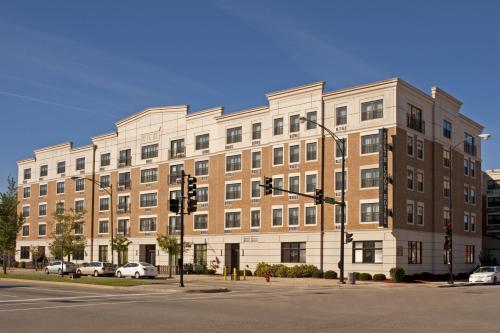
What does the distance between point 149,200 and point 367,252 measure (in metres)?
31.5

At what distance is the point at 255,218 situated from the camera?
6775 cm

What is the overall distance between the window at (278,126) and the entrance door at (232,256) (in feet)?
42.4

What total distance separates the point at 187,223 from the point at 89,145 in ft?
74.6

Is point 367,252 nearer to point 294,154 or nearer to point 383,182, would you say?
point 383,182

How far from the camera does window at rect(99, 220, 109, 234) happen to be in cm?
8538

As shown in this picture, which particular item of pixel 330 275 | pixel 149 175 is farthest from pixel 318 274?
pixel 149 175

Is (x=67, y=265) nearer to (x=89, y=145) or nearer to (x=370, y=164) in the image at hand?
(x=89, y=145)

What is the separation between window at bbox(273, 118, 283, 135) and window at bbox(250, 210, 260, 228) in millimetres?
8369

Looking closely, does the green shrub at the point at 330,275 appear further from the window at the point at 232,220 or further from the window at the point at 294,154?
the window at the point at 232,220

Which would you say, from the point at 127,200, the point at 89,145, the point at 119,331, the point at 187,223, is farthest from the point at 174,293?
the point at 89,145

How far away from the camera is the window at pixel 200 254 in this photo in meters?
72.6

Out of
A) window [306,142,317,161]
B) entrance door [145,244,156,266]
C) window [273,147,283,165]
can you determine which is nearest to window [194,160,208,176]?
window [273,147,283,165]

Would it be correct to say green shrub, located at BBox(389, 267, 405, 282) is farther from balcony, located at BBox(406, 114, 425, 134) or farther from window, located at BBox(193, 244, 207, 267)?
window, located at BBox(193, 244, 207, 267)

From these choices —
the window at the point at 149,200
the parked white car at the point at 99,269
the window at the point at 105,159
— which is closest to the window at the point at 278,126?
the window at the point at 149,200
